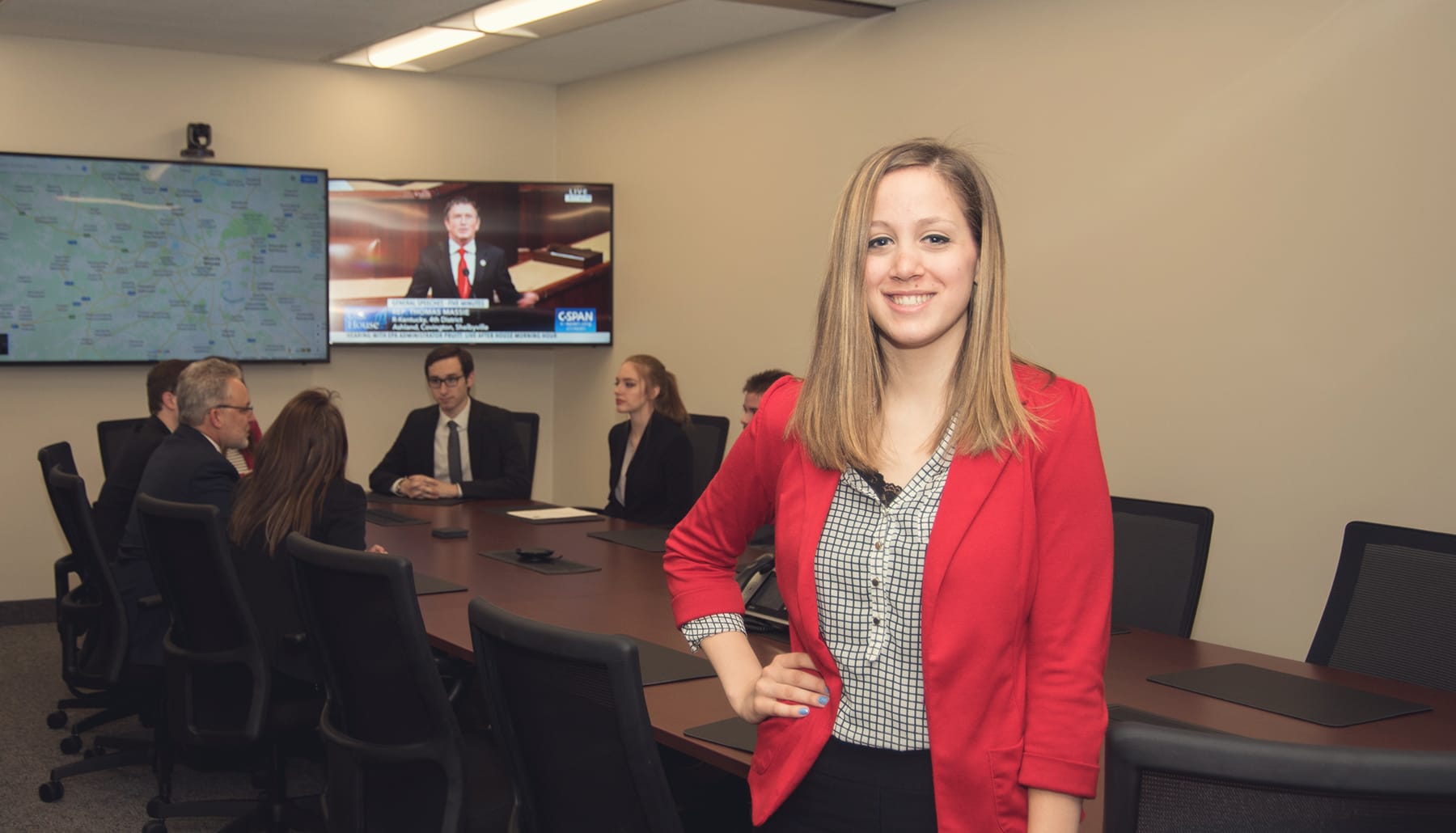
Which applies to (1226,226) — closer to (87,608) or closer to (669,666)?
(669,666)

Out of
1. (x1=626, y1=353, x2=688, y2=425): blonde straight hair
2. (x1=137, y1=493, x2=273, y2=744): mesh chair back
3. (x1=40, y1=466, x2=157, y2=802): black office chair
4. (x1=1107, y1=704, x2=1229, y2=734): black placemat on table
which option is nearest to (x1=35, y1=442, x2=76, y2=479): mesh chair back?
(x1=40, y1=466, x2=157, y2=802): black office chair

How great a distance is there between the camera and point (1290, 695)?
8.38 ft

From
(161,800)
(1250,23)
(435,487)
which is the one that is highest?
(1250,23)

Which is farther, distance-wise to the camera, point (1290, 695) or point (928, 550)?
point (1290, 695)

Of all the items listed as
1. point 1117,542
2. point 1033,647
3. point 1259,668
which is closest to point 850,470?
point 1033,647

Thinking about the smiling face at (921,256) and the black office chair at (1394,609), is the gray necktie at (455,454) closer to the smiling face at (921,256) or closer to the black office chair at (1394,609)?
the black office chair at (1394,609)

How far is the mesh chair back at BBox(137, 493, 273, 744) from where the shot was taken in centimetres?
338

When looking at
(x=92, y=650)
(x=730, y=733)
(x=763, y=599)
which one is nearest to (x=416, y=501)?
(x=92, y=650)

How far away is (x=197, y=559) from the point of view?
11.3 feet

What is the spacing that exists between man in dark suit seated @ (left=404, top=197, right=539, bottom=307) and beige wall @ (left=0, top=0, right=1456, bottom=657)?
0.64 metres

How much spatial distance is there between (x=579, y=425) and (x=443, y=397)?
2.09 meters

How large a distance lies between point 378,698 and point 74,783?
225 centimetres

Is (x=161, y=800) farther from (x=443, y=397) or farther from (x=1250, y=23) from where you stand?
(x=1250, y=23)

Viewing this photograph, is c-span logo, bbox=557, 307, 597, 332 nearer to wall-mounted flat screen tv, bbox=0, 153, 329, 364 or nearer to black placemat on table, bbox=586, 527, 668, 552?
wall-mounted flat screen tv, bbox=0, 153, 329, 364
